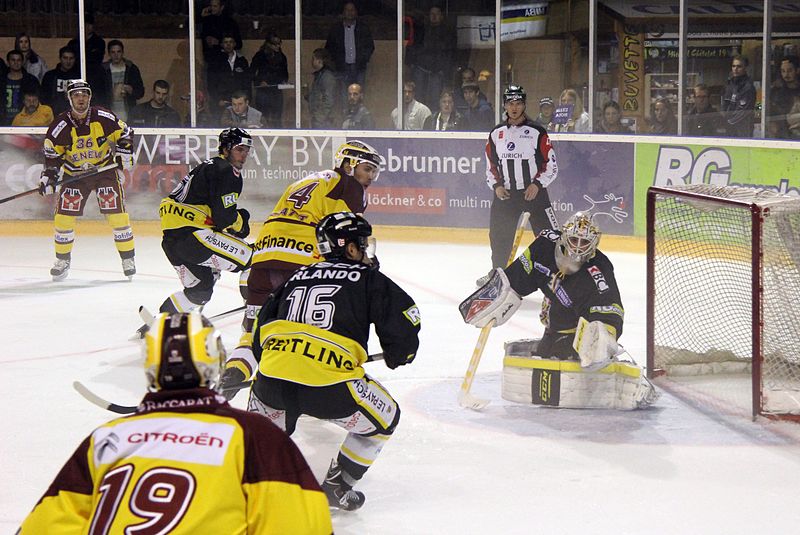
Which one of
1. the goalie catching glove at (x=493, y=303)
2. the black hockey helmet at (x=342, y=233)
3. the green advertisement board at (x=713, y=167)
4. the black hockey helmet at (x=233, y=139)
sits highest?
the black hockey helmet at (x=233, y=139)

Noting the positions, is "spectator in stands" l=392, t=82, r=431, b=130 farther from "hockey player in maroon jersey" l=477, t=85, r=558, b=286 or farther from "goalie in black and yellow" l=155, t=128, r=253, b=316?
"goalie in black and yellow" l=155, t=128, r=253, b=316

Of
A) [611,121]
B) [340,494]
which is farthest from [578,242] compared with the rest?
[611,121]

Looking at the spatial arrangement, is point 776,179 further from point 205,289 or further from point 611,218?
point 205,289

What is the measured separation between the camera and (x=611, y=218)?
9.00m

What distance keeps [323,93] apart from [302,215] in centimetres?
579

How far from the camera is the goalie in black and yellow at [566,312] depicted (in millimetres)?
4504

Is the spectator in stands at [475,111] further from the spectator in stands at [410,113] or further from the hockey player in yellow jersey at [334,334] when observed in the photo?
the hockey player in yellow jersey at [334,334]

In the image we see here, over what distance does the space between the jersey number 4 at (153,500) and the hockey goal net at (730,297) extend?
3.08 metres

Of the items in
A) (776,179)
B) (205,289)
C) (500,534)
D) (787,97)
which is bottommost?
(500,534)

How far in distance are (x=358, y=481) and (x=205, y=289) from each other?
2152mm

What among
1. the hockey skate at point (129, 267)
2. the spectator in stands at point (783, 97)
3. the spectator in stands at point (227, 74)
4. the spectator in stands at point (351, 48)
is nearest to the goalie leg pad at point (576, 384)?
the hockey skate at point (129, 267)

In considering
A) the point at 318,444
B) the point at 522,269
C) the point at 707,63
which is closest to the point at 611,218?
the point at 707,63

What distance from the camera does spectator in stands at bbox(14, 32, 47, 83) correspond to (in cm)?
1038

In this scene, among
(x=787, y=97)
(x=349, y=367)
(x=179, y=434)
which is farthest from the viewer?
(x=787, y=97)
